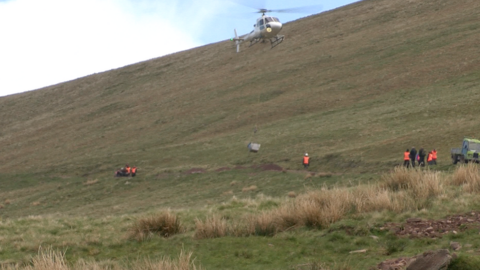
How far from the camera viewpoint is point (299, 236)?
12.3 meters

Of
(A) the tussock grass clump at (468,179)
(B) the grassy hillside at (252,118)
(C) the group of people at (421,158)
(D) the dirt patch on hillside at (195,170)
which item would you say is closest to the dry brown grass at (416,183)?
(A) the tussock grass clump at (468,179)

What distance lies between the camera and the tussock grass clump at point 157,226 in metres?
13.7

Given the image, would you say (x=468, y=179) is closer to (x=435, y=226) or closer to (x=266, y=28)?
(x=435, y=226)

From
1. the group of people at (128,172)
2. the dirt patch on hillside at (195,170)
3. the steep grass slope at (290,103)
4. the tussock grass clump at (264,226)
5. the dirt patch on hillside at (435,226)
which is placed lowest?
the dirt patch on hillside at (435,226)

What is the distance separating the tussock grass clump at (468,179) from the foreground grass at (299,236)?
0.09 feet

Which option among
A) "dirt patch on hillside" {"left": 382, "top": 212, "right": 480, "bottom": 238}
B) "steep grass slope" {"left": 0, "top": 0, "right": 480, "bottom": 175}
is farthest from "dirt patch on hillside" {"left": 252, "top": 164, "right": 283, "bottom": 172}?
"dirt patch on hillside" {"left": 382, "top": 212, "right": 480, "bottom": 238}

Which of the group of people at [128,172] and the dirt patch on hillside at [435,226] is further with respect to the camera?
the group of people at [128,172]

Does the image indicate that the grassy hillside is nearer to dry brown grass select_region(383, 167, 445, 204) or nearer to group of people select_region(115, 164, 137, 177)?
group of people select_region(115, 164, 137, 177)

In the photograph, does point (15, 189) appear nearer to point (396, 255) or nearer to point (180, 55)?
point (396, 255)

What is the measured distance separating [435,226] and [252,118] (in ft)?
173

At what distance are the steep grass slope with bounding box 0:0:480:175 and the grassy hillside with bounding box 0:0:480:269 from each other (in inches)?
9.9

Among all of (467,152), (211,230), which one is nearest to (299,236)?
(211,230)

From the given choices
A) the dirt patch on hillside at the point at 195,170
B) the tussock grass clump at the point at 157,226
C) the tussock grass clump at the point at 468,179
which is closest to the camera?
the tussock grass clump at the point at 157,226

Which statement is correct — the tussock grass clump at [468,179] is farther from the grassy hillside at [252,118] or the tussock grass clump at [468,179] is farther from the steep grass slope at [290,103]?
the steep grass slope at [290,103]
